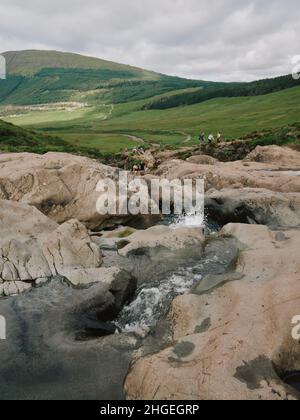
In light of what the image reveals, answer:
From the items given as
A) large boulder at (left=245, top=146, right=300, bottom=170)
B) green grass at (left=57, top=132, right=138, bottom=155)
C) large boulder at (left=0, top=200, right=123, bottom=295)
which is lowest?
large boulder at (left=0, top=200, right=123, bottom=295)

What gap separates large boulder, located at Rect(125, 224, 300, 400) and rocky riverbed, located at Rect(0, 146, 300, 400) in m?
0.04

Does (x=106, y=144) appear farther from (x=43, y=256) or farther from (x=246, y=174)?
(x=43, y=256)

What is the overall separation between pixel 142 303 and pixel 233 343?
8.45 meters

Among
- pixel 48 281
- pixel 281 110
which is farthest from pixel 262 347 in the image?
pixel 281 110

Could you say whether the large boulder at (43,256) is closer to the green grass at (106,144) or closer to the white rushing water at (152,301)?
the white rushing water at (152,301)

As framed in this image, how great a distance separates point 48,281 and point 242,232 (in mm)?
14153

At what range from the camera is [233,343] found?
16.4 m

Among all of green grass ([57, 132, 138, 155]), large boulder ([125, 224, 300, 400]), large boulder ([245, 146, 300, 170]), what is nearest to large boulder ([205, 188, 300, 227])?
large boulder ([125, 224, 300, 400])

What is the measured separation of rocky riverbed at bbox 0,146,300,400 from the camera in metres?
15.9

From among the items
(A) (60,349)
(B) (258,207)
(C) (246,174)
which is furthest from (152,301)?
(C) (246,174)

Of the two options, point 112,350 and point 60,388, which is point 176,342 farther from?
point 60,388

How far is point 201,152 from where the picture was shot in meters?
80.2

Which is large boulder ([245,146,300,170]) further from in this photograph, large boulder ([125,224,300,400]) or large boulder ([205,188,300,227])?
large boulder ([125,224,300,400])

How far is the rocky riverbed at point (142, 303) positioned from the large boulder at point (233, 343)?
45 millimetres
